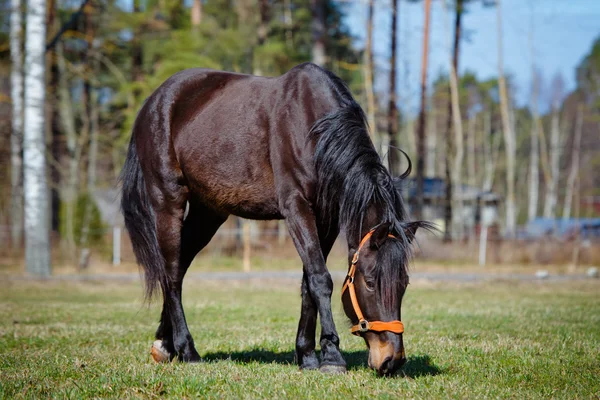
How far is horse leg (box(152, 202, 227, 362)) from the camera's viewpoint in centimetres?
577

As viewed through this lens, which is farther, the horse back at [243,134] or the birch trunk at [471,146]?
the birch trunk at [471,146]

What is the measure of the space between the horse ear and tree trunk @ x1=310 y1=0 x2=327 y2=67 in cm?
2261

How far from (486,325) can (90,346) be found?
4719 millimetres

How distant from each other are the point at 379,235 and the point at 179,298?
2.22 meters

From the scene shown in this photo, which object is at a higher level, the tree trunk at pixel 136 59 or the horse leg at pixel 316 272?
the tree trunk at pixel 136 59

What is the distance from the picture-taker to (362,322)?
4613 millimetres

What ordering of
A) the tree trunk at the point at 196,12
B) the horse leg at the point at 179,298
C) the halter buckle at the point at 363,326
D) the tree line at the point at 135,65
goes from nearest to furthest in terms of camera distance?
the halter buckle at the point at 363,326 < the horse leg at the point at 179,298 < the tree line at the point at 135,65 < the tree trunk at the point at 196,12

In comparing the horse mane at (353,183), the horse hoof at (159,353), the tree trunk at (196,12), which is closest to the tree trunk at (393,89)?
the tree trunk at (196,12)

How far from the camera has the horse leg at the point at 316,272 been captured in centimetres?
497

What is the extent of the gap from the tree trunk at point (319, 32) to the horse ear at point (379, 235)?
2261cm

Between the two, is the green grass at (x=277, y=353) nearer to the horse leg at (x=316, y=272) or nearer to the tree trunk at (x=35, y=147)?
the horse leg at (x=316, y=272)

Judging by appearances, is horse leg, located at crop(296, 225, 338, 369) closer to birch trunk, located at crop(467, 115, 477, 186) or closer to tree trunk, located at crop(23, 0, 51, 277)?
tree trunk, located at crop(23, 0, 51, 277)

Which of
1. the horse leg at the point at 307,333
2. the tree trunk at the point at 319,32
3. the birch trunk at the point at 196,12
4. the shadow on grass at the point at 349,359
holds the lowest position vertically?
the shadow on grass at the point at 349,359

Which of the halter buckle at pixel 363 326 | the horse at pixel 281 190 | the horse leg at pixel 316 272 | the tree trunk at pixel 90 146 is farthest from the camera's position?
the tree trunk at pixel 90 146
